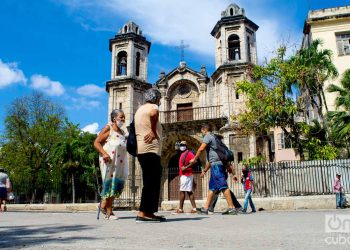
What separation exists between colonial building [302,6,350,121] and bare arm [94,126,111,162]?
58.6ft

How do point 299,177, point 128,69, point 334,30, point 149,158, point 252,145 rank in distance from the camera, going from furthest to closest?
point 128,69 < point 334,30 < point 252,145 < point 299,177 < point 149,158

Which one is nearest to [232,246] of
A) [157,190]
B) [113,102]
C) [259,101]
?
[157,190]

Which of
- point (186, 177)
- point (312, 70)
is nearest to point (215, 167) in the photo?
point (186, 177)

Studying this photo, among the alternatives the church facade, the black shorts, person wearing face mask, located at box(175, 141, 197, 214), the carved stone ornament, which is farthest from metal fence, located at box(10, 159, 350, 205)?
the carved stone ornament

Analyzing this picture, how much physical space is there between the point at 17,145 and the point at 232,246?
29.6 meters

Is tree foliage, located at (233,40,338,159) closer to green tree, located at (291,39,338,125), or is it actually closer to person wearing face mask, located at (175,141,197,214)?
green tree, located at (291,39,338,125)

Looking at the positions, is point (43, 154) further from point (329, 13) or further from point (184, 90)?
point (329, 13)

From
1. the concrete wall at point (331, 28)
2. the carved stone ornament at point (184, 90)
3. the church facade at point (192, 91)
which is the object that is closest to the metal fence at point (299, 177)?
the church facade at point (192, 91)

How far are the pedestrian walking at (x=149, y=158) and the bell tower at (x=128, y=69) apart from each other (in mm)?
18026

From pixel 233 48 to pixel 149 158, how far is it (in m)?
19.5

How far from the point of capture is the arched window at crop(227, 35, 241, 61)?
74.1ft

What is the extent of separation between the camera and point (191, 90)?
2470cm

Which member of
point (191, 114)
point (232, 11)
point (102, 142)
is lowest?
point (102, 142)

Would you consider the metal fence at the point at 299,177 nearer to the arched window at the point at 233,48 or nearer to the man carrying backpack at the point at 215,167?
the man carrying backpack at the point at 215,167
